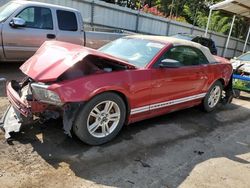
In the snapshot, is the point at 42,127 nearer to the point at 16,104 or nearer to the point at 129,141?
the point at 16,104

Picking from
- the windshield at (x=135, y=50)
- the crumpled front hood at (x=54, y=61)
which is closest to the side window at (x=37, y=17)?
the windshield at (x=135, y=50)

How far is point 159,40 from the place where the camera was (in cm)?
532

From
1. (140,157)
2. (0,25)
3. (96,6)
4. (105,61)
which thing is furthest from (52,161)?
(96,6)

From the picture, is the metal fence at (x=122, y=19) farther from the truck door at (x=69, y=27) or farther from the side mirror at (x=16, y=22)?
the side mirror at (x=16, y=22)

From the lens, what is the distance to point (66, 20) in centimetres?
826

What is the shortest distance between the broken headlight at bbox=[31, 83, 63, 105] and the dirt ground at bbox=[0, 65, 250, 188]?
2.22ft

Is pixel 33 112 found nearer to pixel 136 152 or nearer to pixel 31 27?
pixel 136 152

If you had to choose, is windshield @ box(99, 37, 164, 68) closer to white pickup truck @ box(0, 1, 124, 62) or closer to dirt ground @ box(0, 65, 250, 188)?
dirt ground @ box(0, 65, 250, 188)

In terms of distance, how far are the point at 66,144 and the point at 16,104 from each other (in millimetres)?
887

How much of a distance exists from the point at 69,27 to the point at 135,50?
3.82 meters

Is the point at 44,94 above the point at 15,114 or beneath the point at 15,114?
above

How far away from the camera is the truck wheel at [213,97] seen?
20.9 ft

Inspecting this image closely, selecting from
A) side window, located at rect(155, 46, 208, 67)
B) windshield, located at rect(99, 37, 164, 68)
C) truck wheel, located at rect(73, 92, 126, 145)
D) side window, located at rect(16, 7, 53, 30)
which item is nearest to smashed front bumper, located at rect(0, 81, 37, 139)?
truck wheel, located at rect(73, 92, 126, 145)

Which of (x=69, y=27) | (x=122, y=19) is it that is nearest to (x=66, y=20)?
(x=69, y=27)
